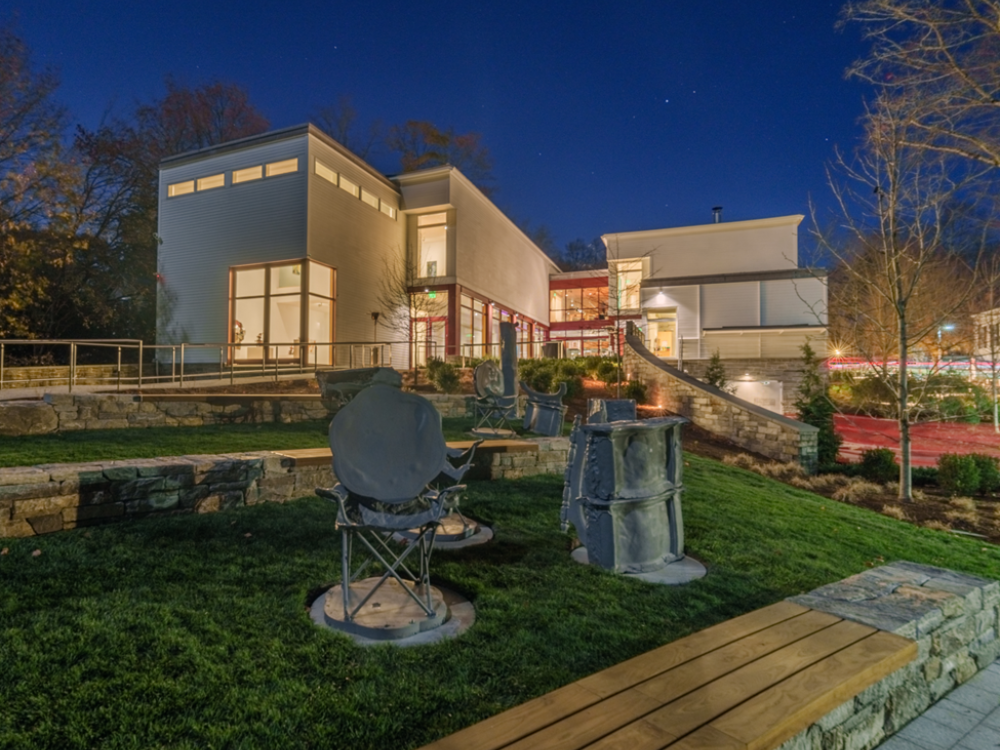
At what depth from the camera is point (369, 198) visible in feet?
62.5

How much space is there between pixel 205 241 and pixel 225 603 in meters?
17.7

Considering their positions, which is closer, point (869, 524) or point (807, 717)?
point (807, 717)

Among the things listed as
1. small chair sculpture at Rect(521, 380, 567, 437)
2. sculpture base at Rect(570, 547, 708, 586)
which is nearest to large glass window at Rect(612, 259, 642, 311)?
small chair sculpture at Rect(521, 380, 567, 437)

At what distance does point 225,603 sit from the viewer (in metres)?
3.06

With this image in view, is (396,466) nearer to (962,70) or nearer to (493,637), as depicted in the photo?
(493,637)

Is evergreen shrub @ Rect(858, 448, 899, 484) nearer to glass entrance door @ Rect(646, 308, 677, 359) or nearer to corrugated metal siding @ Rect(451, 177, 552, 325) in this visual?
glass entrance door @ Rect(646, 308, 677, 359)

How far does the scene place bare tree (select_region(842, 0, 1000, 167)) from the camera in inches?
331

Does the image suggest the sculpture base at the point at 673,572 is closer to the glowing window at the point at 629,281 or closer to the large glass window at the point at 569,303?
the glowing window at the point at 629,281

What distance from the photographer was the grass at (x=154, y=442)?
5867mm

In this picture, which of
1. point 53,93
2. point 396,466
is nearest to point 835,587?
point 396,466

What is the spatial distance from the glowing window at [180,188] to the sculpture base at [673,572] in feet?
62.9

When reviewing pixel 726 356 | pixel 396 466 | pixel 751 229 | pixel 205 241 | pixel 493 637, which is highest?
pixel 751 229

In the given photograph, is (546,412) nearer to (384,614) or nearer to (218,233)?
(384,614)

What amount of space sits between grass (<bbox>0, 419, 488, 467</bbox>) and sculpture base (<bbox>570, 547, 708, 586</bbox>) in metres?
4.32
